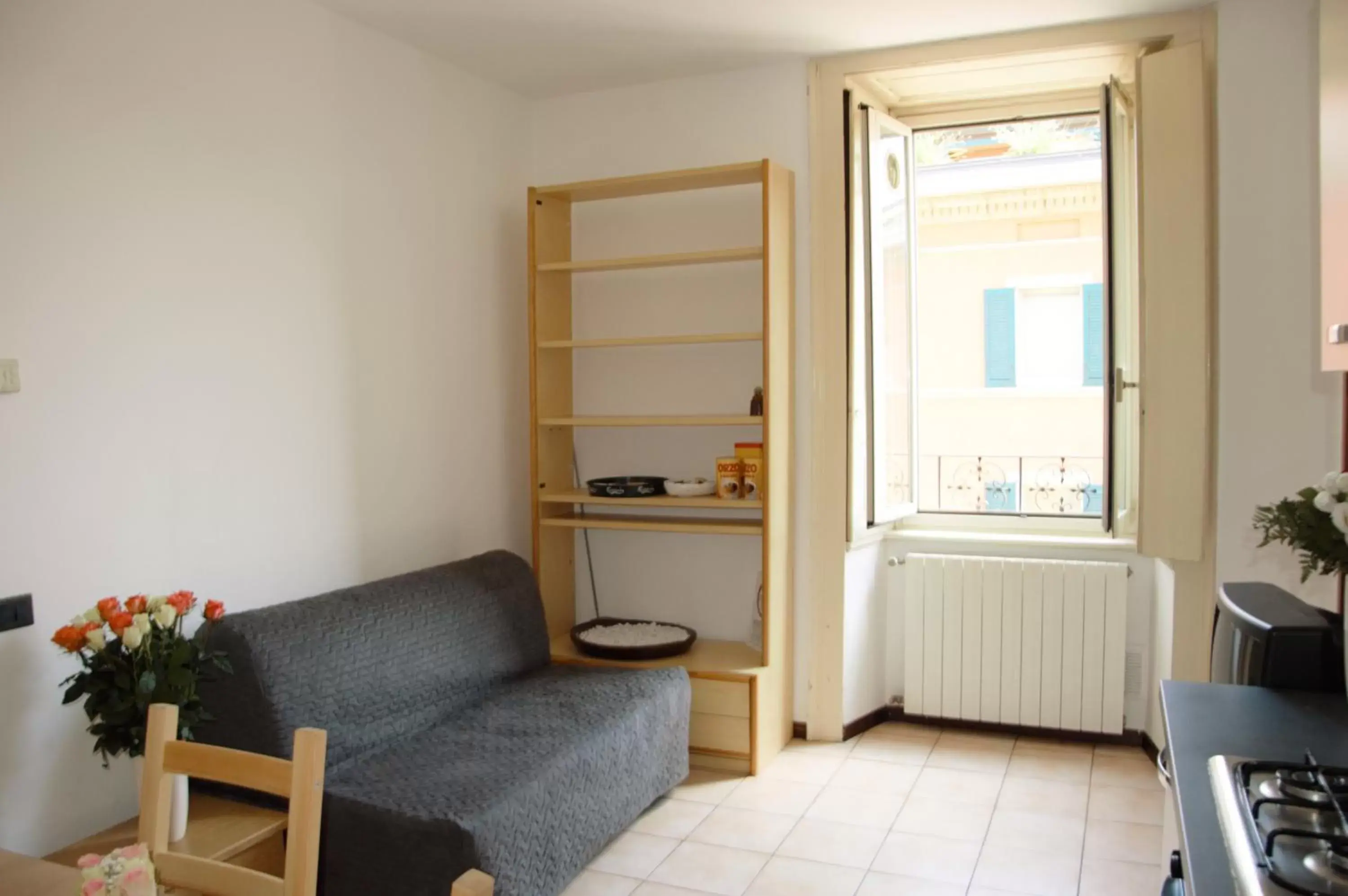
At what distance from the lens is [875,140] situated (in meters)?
3.65

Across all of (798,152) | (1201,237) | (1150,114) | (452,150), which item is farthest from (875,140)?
(452,150)

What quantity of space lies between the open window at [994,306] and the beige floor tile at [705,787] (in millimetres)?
986

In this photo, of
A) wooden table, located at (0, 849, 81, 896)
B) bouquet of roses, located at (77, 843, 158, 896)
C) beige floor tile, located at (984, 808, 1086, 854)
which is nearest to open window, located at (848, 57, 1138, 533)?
beige floor tile, located at (984, 808, 1086, 854)

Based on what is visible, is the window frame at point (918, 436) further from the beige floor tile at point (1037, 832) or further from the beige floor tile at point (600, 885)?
the beige floor tile at point (600, 885)

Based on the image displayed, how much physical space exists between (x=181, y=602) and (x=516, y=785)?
0.86 metres

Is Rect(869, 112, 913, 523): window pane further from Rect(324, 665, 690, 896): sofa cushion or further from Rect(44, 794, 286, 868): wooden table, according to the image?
Rect(44, 794, 286, 868): wooden table

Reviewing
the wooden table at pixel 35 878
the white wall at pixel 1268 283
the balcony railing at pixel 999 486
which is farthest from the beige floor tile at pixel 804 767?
the wooden table at pixel 35 878

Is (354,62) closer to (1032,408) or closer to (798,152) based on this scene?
(798,152)

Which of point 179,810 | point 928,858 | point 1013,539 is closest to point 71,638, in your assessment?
point 179,810

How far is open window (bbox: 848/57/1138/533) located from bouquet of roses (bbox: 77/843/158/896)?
280cm

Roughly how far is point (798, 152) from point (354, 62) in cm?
156

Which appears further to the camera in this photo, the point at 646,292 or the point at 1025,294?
the point at 1025,294

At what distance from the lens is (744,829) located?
2.97m

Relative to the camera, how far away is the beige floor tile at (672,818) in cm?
297
